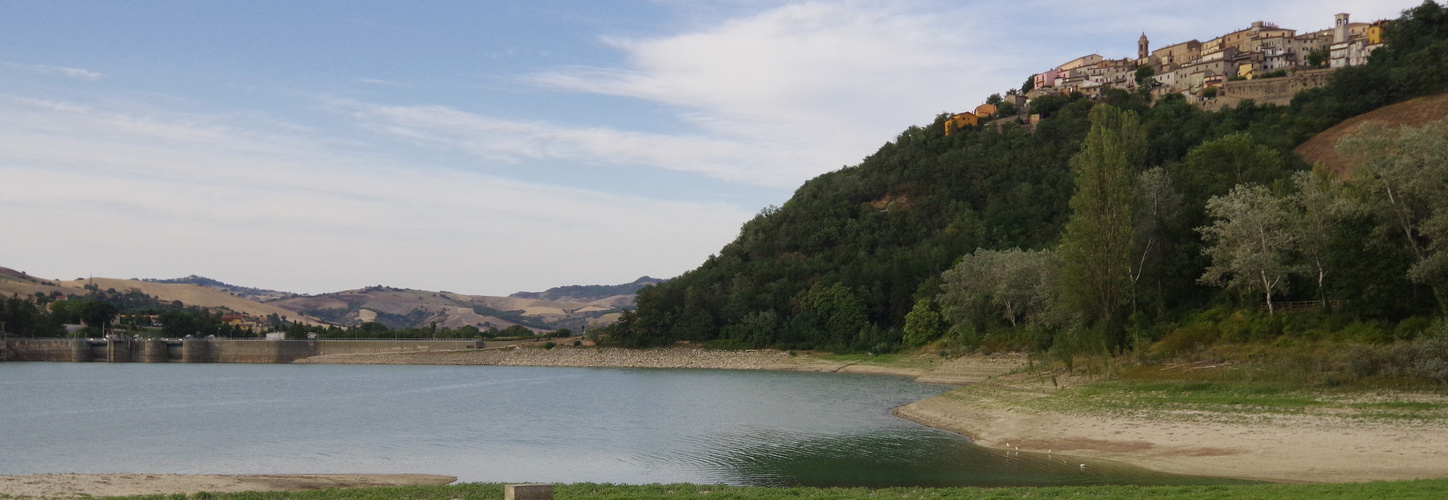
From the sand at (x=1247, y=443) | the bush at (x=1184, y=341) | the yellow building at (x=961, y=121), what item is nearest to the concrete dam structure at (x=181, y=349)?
the yellow building at (x=961, y=121)

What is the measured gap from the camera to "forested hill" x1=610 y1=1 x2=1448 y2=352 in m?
105

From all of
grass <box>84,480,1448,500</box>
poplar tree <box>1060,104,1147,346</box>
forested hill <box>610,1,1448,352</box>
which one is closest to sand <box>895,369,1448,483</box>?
grass <box>84,480,1448,500</box>

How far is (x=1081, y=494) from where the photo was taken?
2033 centimetres

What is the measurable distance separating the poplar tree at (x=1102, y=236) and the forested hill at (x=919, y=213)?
115 ft

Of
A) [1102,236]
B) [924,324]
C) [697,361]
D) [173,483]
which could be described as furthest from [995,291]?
[173,483]

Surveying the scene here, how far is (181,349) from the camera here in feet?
493

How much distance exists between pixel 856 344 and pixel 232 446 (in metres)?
70.6

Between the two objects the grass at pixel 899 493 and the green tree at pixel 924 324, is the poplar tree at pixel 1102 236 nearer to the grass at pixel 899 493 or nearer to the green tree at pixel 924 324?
the grass at pixel 899 493

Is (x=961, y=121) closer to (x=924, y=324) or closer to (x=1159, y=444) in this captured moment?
(x=924, y=324)

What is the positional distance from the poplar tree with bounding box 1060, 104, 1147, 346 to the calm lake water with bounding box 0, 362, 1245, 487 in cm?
1077

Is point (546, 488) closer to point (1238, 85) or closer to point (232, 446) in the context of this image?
point (232, 446)

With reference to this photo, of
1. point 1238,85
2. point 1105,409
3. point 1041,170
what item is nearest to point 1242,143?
point 1105,409

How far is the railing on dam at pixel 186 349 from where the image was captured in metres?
146

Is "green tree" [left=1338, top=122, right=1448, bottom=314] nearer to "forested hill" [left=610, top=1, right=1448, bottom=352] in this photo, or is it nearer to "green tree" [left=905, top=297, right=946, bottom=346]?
"forested hill" [left=610, top=1, right=1448, bottom=352]
